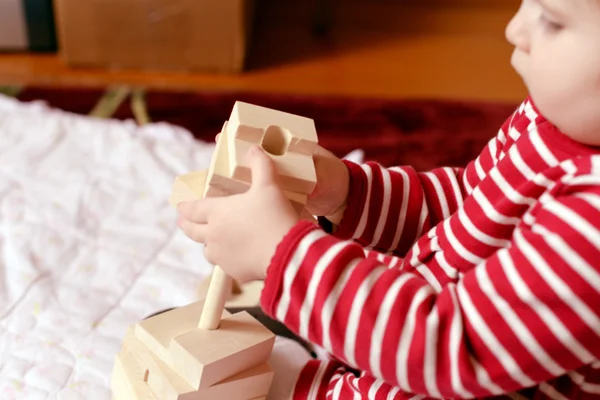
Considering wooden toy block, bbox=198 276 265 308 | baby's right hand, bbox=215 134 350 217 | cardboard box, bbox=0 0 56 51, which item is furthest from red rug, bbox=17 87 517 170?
baby's right hand, bbox=215 134 350 217

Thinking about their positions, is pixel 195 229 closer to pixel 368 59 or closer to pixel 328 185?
pixel 328 185

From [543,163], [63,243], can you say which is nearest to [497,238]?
[543,163]

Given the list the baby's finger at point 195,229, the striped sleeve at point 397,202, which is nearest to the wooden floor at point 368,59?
the striped sleeve at point 397,202

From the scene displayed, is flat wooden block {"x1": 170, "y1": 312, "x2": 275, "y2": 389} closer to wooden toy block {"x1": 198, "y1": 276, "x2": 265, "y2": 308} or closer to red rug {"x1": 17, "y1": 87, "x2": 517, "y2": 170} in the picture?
Answer: wooden toy block {"x1": 198, "y1": 276, "x2": 265, "y2": 308}

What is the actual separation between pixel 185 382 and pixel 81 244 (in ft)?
1.25

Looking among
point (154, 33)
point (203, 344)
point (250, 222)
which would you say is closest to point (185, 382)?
point (203, 344)

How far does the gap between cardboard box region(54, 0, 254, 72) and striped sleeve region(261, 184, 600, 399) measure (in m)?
1.13

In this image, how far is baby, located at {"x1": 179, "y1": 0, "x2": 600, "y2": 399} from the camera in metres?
0.41

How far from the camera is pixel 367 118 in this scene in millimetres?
1365

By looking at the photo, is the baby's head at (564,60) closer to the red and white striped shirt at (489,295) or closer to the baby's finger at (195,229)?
the red and white striped shirt at (489,295)

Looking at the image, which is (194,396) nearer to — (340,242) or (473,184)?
(340,242)

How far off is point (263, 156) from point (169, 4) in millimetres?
1108

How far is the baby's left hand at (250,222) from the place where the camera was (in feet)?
1.51

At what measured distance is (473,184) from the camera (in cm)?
63
